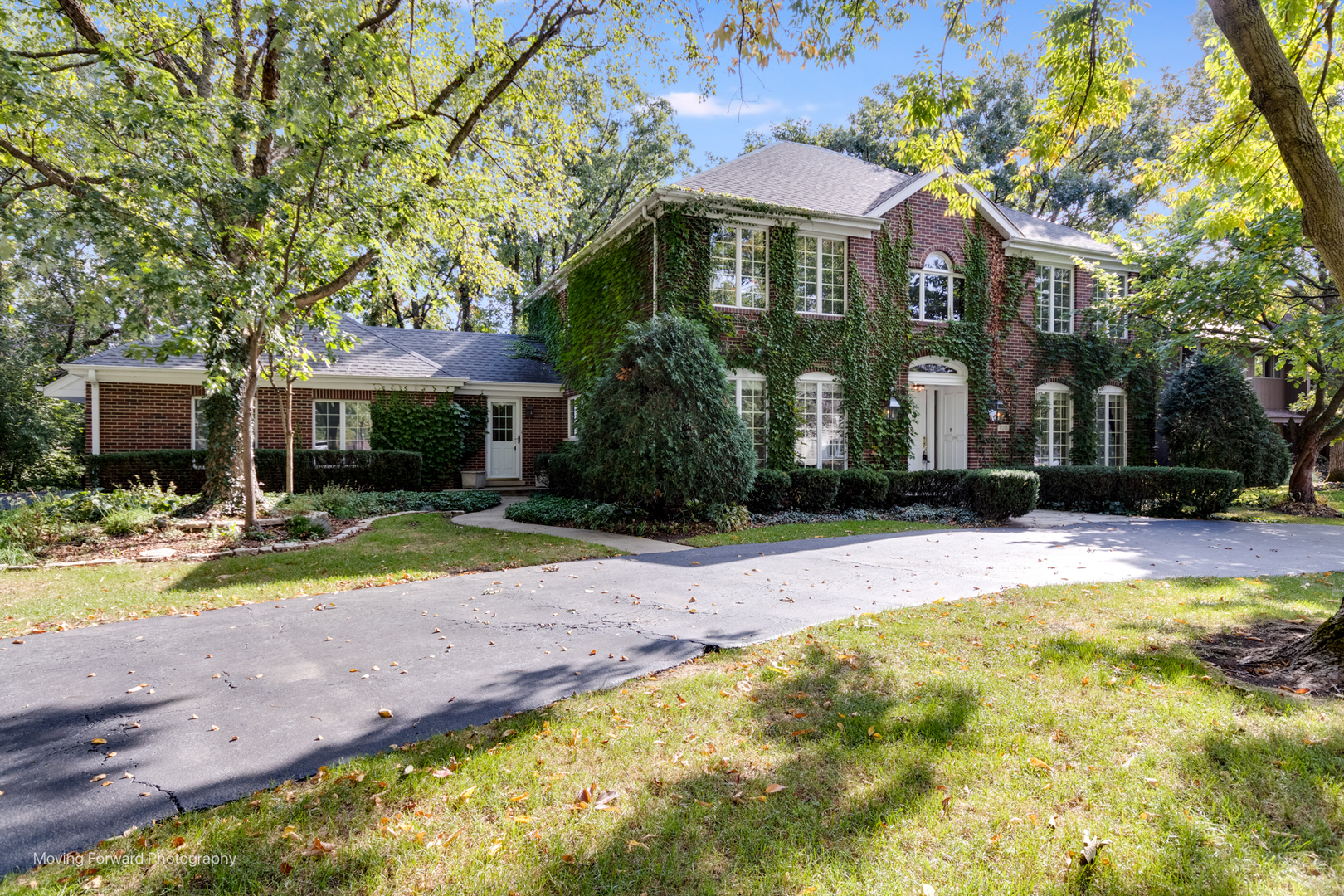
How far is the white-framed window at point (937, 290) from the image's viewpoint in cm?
1548

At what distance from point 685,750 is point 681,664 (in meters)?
1.24

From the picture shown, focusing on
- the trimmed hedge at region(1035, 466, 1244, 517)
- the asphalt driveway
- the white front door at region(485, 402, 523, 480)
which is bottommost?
the asphalt driveway

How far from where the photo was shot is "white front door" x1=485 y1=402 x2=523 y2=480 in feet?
59.9

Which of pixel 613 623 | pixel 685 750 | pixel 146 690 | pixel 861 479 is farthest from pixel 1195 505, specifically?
pixel 146 690

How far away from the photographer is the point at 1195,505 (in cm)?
1298

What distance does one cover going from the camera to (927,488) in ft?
45.2

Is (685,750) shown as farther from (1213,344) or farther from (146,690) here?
(1213,344)

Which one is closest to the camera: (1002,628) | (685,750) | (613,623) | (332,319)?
(685,750)

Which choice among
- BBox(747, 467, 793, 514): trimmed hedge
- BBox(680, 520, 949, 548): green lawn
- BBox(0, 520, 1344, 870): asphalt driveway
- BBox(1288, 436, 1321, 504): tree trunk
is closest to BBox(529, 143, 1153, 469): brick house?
BBox(747, 467, 793, 514): trimmed hedge

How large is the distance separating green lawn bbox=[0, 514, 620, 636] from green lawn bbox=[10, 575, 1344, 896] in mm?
4048

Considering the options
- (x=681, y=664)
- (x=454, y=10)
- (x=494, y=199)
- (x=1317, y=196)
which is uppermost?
(x=454, y=10)

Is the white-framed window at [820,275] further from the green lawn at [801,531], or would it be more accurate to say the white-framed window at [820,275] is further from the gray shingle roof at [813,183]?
the green lawn at [801,531]

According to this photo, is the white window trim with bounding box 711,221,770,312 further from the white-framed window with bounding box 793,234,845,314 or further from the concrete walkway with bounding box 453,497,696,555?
the concrete walkway with bounding box 453,497,696,555

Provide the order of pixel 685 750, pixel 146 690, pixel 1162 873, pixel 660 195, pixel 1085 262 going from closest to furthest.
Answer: pixel 1162 873, pixel 685 750, pixel 146 690, pixel 660 195, pixel 1085 262
